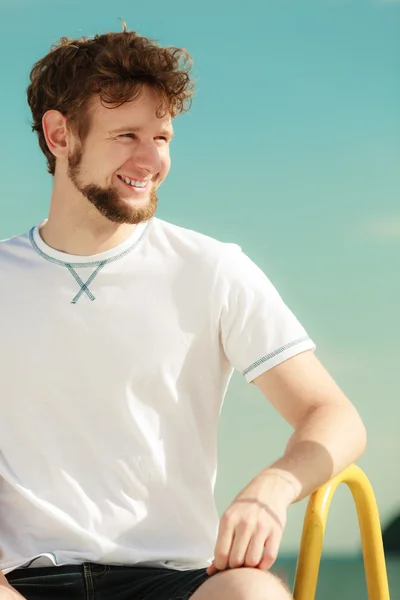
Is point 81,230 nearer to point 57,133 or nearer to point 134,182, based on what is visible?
point 134,182

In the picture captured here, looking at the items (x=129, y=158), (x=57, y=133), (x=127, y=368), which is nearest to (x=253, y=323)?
(x=127, y=368)

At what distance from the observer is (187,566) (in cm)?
200

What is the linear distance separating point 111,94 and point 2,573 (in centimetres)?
107

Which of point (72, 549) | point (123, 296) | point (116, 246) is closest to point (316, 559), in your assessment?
point (72, 549)

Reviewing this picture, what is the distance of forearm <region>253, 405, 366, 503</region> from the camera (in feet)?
5.62

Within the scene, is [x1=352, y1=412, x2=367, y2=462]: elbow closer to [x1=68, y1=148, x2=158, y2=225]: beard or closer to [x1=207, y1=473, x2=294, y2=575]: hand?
[x1=207, y1=473, x2=294, y2=575]: hand

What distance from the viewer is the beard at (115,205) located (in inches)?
86.5

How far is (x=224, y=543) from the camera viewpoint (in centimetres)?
157

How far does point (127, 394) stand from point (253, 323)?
31 cm

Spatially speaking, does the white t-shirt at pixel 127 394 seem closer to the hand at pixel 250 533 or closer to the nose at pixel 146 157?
the nose at pixel 146 157

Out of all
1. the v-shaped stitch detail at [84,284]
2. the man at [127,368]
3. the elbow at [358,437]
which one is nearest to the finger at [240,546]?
the man at [127,368]

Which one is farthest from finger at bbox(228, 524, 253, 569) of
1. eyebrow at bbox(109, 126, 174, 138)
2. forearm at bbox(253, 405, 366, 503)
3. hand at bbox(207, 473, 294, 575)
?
eyebrow at bbox(109, 126, 174, 138)

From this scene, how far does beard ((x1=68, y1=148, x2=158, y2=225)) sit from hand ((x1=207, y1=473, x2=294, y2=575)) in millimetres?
800

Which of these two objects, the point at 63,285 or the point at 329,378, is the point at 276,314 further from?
the point at 63,285
